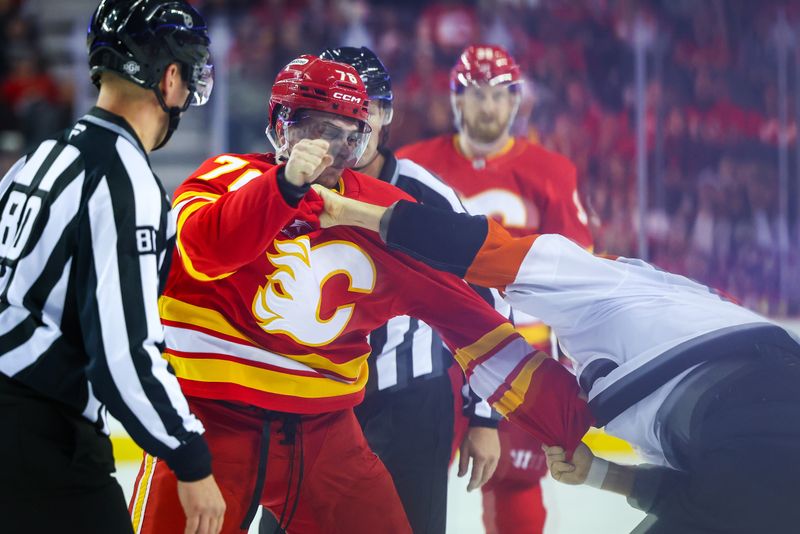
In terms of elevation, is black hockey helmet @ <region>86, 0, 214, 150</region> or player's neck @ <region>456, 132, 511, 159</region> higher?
black hockey helmet @ <region>86, 0, 214, 150</region>

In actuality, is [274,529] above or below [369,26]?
below

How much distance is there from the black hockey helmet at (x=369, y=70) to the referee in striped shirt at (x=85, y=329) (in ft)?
2.92

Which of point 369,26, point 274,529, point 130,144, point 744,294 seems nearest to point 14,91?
point 369,26

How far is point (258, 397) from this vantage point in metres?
1.71

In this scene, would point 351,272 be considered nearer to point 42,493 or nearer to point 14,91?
point 42,493

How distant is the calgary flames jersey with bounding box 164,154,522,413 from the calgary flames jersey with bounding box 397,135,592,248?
125cm

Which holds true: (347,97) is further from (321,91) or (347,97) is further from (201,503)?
(201,503)

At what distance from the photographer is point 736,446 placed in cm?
145

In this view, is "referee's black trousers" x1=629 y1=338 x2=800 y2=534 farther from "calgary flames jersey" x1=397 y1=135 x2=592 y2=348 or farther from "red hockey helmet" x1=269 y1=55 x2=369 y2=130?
"calgary flames jersey" x1=397 y1=135 x2=592 y2=348

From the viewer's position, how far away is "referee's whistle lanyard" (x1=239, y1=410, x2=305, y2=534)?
1707 millimetres

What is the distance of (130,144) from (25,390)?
1.05ft

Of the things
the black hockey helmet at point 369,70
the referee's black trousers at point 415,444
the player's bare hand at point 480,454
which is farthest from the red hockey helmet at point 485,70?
the player's bare hand at point 480,454

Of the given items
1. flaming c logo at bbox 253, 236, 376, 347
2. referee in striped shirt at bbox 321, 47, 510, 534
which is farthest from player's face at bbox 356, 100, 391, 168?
flaming c logo at bbox 253, 236, 376, 347

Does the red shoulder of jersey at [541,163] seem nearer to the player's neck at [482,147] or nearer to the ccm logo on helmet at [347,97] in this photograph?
the player's neck at [482,147]
